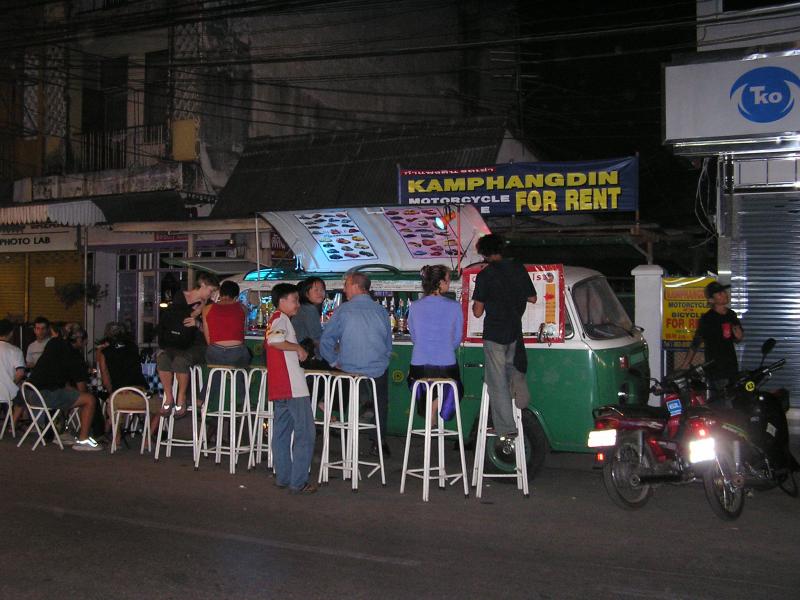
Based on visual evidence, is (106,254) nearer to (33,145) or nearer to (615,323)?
(33,145)

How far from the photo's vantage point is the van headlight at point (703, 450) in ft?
22.7

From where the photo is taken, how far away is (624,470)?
290 inches

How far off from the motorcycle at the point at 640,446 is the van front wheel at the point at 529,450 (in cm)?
125

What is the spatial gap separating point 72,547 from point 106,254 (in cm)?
1530

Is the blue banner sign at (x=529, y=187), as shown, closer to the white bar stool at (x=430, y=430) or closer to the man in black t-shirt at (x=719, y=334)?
the man in black t-shirt at (x=719, y=334)

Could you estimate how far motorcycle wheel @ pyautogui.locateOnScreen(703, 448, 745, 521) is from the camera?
22.9 feet

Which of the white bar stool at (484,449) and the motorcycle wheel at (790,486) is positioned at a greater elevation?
the white bar stool at (484,449)

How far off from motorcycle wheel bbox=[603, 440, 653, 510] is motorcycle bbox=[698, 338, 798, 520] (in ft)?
1.75

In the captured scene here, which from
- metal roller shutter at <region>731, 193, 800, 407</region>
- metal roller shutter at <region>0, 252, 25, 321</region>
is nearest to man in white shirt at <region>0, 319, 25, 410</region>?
metal roller shutter at <region>731, 193, 800, 407</region>

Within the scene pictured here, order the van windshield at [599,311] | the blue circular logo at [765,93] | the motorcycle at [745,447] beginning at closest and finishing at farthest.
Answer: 1. the motorcycle at [745,447]
2. the van windshield at [599,311]
3. the blue circular logo at [765,93]

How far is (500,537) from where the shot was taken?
21.8ft

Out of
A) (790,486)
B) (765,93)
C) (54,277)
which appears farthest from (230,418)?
(54,277)

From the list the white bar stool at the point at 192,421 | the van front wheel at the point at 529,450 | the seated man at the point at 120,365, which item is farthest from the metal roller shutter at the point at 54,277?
the van front wheel at the point at 529,450

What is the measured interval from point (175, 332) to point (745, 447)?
615 cm
